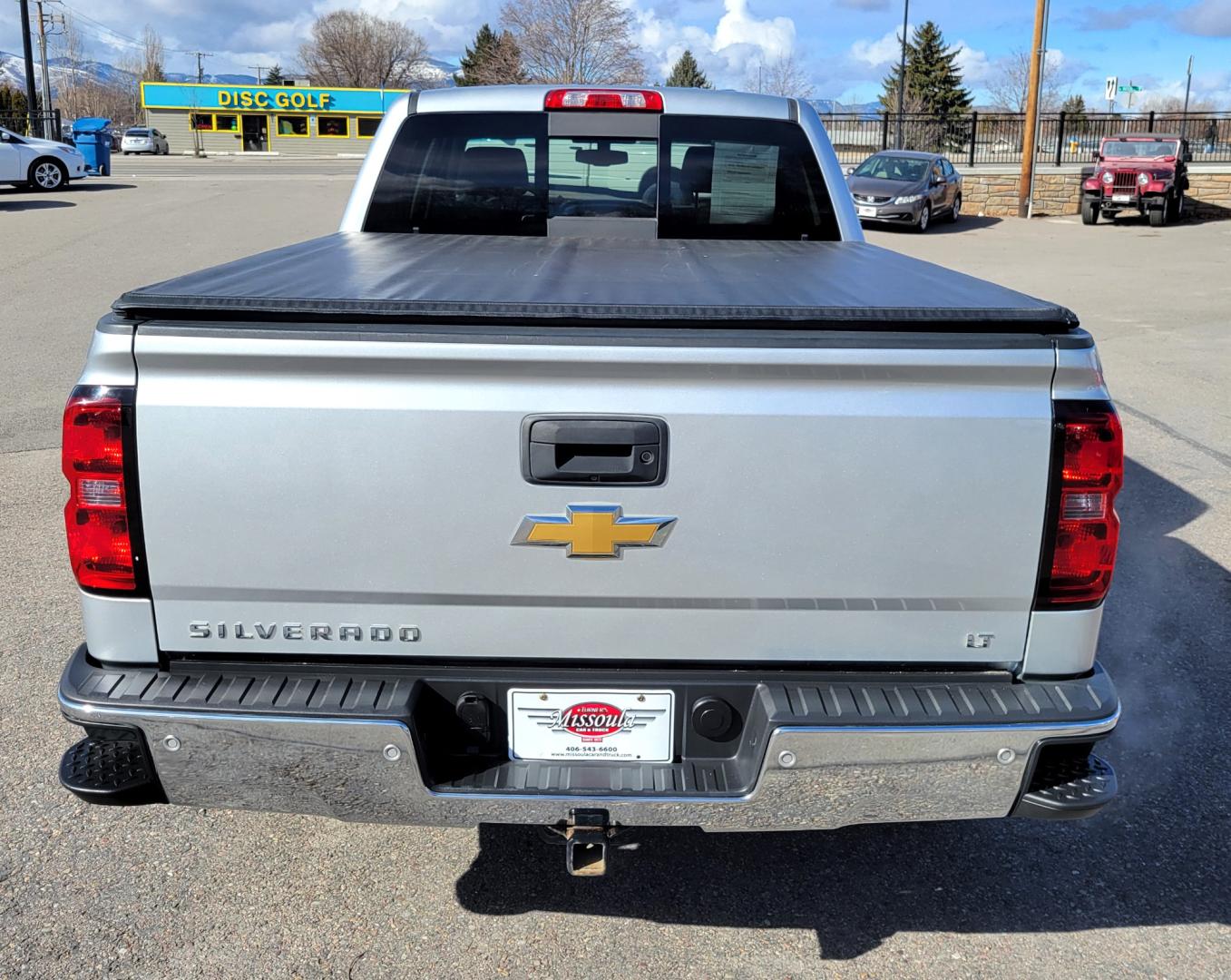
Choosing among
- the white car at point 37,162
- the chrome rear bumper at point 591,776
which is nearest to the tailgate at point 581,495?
the chrome rear bumper at point 591,776

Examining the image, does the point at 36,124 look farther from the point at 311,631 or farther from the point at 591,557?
the point at 591,557

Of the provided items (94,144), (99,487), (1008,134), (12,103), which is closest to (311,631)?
(99,487)

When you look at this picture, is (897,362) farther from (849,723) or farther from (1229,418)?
(1229,418)

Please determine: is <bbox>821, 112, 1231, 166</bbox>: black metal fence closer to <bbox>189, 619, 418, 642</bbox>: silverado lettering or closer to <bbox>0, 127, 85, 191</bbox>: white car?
<bbox>0, 127, 85, 191</bbox>: white car

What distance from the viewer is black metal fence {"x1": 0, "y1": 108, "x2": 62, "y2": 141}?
37.3m

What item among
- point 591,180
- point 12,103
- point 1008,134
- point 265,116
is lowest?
point 591,180

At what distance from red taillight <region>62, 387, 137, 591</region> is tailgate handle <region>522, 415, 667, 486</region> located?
2.72 ft

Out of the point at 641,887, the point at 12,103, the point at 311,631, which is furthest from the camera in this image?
the point at 12,103

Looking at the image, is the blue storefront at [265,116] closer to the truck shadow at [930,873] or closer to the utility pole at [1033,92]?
the utility pole at [1033,92]

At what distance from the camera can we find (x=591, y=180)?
471 cm

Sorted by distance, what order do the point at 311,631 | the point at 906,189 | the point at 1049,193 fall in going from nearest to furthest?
the point at 311,631
the point at 906,189
the point at 1049,193

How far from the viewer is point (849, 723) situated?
236cm

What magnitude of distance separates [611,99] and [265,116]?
8046cm

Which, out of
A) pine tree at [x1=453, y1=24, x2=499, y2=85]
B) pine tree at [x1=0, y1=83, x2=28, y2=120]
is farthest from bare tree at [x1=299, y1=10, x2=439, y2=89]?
pine tree at [x1=0, y1=83, x2=28, y2=120]
